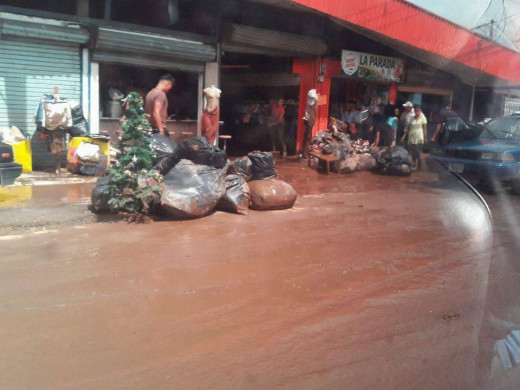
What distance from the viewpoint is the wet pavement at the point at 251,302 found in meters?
2.89

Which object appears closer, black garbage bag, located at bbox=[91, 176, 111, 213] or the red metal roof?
black garbage bag, located at bbox=[91, 176, 111, 213]

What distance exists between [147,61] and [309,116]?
464 centimetres

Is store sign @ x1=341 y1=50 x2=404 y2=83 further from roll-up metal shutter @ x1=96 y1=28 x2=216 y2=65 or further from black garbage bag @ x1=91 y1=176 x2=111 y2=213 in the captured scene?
black garbage bag @ x1=91 y1=176 x2=111 y2=213

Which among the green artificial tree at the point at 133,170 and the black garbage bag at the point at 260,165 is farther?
the black garbage bag at the point at 260,165

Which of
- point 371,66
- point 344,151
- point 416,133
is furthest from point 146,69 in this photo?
point 371,66

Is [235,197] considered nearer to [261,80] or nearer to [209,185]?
[209,185]

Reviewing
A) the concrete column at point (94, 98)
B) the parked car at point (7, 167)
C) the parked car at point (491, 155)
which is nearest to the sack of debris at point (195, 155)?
the parked car at point (7, 167)

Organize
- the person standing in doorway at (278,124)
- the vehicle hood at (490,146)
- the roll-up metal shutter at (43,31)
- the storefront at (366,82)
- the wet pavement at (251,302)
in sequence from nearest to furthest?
1. the wet pavement at (251,302)
2. the roll-up metal shutter at (43,31)
3. the vehicle hood at (490,146)
4. the person standing in doorway at (278,124)
5. the storefront at (366,82)

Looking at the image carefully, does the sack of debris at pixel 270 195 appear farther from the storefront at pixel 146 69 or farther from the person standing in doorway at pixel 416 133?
the person standing in doorway at pixel 416 133

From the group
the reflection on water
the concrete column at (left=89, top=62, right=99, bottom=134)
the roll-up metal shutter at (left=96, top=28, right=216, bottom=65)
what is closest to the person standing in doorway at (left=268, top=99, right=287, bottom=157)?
the roll-up metal shutter at (left=96, top=28, right=216, bottom=65)

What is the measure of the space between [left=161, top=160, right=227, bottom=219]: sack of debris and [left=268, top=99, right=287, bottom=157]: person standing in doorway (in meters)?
7.02

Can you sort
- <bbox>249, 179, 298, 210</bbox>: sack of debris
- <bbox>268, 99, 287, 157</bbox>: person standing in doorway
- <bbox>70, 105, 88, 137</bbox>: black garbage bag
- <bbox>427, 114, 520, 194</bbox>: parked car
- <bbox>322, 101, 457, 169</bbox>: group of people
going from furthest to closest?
<bbox>322, 101, 457, 169</bbox>: group of people < <bbox>268, 99, 287, 157</bbox>: person standing in doorway < <bbox>427, 114, 520, 194</bbox>: parked car < <bbox>70, 105, 88, 137</bbox>: black garbage bag < <bbox>249, 179, 298, 210</bbox>: sack of debris

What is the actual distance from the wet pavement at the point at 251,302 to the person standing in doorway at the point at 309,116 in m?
6.58

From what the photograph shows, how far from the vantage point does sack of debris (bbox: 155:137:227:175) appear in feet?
22.0
